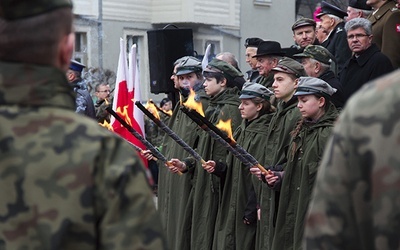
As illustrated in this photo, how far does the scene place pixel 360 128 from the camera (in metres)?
2.57

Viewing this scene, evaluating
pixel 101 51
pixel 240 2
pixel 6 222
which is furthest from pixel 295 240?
pixel 240 2

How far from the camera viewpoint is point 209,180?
10484 mm

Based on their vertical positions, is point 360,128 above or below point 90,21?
above

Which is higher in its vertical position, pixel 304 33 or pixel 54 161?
pixel 54 161

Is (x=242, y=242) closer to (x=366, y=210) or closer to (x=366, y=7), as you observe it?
(x=366, y=7)

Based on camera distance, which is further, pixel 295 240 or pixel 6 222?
pixel 295 240

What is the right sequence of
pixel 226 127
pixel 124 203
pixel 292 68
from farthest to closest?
pixel 226 127, pixel 292 68, pixel 124 203

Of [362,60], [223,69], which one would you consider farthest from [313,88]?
[223,69]

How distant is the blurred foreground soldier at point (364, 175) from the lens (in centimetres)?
256

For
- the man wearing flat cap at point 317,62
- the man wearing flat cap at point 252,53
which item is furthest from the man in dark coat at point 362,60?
the man wearing flat cap at point 252,53

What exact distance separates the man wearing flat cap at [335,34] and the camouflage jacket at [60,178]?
297 inches

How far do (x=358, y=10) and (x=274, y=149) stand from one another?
271 centimetres

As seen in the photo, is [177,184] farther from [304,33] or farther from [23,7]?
[23,7]

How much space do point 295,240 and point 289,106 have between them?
1.28 meters
